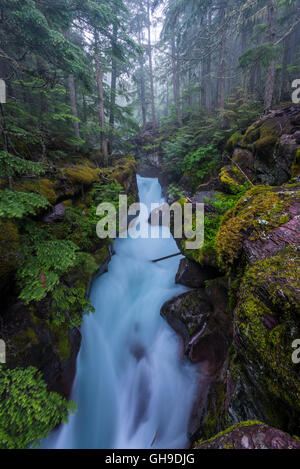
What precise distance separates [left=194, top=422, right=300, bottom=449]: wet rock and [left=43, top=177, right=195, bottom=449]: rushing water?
306 centimetres

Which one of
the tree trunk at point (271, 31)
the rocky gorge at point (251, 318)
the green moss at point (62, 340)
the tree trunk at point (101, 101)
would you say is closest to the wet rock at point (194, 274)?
the rocky gorge at point (251, 318)

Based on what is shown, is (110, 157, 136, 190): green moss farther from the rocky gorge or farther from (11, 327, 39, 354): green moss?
(11, 327, 39, 354): green moss

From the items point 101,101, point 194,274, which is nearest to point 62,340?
point 194,274

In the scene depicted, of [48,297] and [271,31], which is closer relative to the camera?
[48,297]

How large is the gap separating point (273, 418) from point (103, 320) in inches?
177

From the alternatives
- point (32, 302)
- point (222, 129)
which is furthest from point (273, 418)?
point (222, 129)

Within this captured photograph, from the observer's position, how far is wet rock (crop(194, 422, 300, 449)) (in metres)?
1.25

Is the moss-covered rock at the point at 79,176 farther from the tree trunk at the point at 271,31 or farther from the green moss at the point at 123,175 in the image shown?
the tree trunk at the point at 271,31

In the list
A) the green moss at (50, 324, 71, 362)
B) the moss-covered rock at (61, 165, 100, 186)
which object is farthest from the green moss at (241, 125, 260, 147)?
the green moss at (50, 324, 71, 362)

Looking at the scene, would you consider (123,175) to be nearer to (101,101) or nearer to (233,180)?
(101,101)

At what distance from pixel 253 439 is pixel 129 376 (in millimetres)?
4110

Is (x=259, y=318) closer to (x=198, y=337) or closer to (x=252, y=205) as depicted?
(x=252, y=205)

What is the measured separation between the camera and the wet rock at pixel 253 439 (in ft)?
4.09

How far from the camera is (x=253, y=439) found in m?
1.29
